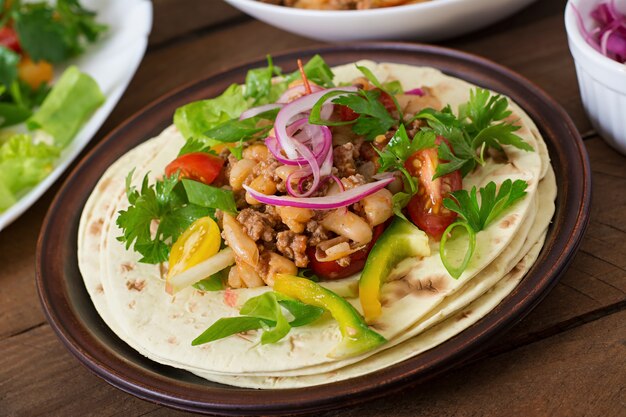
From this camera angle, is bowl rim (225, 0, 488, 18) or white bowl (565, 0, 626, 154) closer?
white bowl (565, 0, 626, 154)

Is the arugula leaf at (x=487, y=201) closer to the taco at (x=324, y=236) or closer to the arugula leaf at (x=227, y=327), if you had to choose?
the taco at (x=324, y=236)

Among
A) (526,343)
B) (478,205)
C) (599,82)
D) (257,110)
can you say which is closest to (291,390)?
(526,343)

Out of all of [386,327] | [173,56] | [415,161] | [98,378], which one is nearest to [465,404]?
[386,327]

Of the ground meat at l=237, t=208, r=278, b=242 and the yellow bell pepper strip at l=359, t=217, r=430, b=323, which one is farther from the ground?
the ground meat at l=237, t=208, r=278, b=242

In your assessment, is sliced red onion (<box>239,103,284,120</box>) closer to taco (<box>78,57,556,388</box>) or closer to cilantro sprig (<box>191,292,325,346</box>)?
taco (<box>78,57,556,388</box>)

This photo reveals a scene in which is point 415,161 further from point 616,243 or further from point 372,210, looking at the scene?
point 616,243

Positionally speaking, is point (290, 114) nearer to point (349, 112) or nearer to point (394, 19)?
point (349, 112)

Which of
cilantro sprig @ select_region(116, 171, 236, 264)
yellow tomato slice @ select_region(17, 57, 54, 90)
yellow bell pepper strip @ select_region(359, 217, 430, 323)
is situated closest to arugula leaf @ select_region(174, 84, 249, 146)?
cilantro sprig @ select_region(116, 171, 236, 264)
